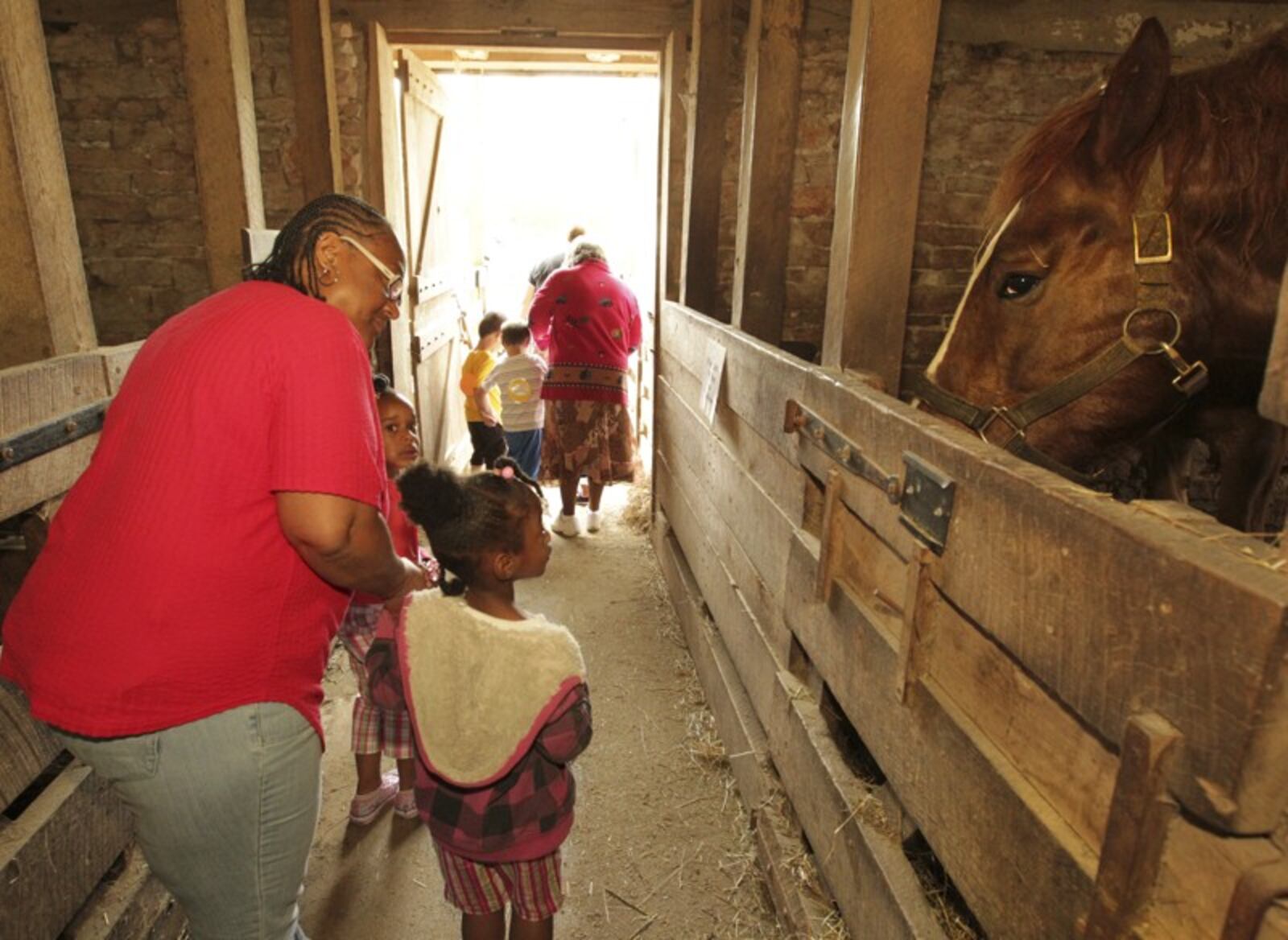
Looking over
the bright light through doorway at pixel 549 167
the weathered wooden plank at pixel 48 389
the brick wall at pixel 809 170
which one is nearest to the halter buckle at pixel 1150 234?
the brick wall at pixel 809 170

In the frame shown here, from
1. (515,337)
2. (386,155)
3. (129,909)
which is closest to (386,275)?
(129,909)

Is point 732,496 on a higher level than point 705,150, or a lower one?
lower

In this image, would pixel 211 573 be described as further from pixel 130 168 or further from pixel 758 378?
pixel 130 168

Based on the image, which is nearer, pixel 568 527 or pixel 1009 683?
pixel 1009 683

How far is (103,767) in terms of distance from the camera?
1.21m

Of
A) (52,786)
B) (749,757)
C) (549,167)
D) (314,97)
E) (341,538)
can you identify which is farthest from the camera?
(549,167)

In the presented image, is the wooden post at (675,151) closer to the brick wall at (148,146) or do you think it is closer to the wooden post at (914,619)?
the brick wall at (148,146)

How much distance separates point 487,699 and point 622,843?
51.1 inches

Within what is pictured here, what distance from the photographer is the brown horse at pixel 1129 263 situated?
5.61 feet

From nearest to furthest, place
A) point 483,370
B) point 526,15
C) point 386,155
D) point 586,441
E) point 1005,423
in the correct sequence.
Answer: point 1005,423 → point 526,15 → point 386,155 → point 586,441 → point 483,370

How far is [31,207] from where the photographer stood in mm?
1780

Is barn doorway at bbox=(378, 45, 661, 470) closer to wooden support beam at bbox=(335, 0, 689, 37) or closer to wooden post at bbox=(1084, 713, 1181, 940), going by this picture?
wooden support beam at bbox=(335, 0, 689, 37)

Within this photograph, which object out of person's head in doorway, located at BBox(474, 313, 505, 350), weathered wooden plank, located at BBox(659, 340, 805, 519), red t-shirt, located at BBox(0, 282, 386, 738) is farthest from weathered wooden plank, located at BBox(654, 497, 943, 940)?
person's head in doorway, located at BBox(474, 313, 505, 350)

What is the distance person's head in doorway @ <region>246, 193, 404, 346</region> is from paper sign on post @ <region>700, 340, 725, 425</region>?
1.52 m
